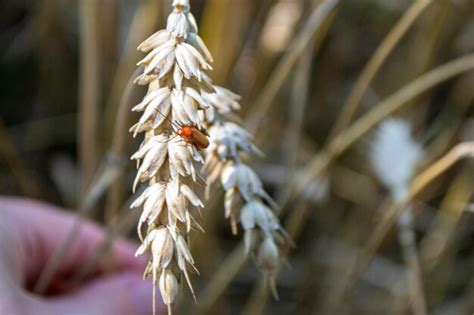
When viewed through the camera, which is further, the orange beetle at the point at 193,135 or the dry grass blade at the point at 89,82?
the dry grass blade at the point at 89,82

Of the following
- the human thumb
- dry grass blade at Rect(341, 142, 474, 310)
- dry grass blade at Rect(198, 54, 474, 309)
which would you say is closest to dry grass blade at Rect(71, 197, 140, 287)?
the human thumb

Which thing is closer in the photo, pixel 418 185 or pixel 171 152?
pixel 171 152

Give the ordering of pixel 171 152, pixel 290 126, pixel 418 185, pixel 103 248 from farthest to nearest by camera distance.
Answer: pixel 290 126
pixel 103 248
pixel 418 185
pixel 171 152

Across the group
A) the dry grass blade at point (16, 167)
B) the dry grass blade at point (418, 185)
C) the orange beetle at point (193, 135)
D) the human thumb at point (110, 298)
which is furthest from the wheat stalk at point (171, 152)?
the dry grass blade at point (16, 167)

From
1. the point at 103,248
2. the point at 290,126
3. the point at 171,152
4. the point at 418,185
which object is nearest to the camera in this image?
the point at 171,152

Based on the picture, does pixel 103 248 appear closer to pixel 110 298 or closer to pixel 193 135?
pixel 110 298

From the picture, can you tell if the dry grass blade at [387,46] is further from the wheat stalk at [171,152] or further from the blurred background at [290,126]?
the wheat stalk at [171,152]

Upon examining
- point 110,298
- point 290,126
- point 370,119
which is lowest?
point 110,298

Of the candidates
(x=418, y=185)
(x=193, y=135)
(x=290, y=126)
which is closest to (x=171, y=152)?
(x=193, y=135)

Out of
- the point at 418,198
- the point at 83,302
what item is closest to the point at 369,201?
the point at 418,198
